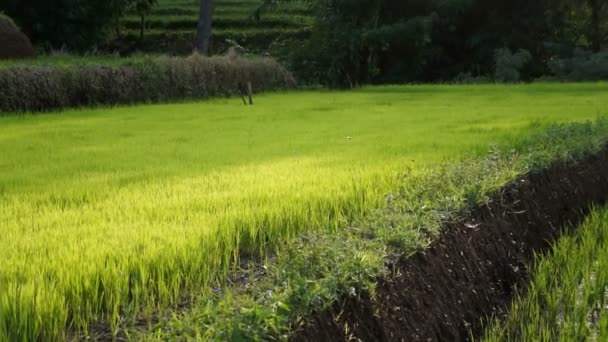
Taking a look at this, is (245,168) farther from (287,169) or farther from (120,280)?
(120,280)

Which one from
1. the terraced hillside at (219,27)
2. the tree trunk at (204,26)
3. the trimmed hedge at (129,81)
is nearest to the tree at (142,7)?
the terraced hillside at (219,27)

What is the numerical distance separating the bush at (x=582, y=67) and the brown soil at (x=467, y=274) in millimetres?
15635

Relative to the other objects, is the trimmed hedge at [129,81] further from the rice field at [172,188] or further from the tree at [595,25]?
the tree at [595,25]

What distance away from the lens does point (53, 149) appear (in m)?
7.01

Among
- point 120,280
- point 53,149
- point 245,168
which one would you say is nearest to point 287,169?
point 245,168

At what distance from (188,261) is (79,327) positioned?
613mm

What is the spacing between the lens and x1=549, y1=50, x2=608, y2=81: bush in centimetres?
2086

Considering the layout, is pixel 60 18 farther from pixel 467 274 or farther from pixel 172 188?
pixel 467 274

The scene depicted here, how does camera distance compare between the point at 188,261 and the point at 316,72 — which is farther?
the point at 316,72

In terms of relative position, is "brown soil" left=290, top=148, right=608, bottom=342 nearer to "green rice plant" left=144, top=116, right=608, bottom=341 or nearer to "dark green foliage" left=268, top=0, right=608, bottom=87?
"green rice plant" left=144, top=116, right=608, bottom=341

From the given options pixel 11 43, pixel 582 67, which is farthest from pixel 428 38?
pixel 11 43

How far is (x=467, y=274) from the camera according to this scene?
4004 mm

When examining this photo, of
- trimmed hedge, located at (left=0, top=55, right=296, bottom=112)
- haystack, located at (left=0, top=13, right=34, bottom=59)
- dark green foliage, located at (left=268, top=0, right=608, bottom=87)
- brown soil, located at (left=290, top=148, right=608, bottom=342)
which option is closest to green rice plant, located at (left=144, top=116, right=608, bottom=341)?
brown soil, located at (left=290, top=148, right=608, bottom=342)

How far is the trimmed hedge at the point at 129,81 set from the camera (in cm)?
1197
